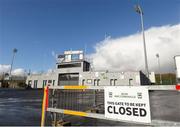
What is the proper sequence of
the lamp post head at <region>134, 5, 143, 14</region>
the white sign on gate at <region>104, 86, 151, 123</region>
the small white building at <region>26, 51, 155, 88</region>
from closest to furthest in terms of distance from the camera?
the white sign on gate at <region>104, 86, 151, 123</region> → the lamp post head at <region>134, 5, 143, 14</region> → the small white building at <region>26, 51, 155, 88</region>

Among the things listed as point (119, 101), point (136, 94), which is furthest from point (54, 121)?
point (136, 94)

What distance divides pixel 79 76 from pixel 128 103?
43278mm

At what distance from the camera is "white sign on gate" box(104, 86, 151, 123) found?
2895 millimetres

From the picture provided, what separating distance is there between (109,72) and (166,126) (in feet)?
132

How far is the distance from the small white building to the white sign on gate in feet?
123

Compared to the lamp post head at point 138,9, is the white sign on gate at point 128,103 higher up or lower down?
lower down

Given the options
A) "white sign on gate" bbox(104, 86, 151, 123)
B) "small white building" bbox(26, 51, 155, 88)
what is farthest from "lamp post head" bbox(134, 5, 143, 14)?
"white sign on gate" bbox(104, 86, 151, 123)

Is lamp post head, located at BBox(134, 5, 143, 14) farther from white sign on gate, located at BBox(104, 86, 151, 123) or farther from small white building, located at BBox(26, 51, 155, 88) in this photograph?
white sign on gate, located at BBox(104, 86, 151, 123)

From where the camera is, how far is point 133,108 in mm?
2992

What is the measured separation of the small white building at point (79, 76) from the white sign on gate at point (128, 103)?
3739cm

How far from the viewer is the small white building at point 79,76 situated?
40397 millimetres

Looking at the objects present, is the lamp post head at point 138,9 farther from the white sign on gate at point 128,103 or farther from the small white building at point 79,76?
the white sign on gate at point 128,103

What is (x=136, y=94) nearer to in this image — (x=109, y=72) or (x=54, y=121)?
(x=54, y=121)

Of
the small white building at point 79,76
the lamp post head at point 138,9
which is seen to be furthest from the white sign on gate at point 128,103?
the small white building at point 79,76
